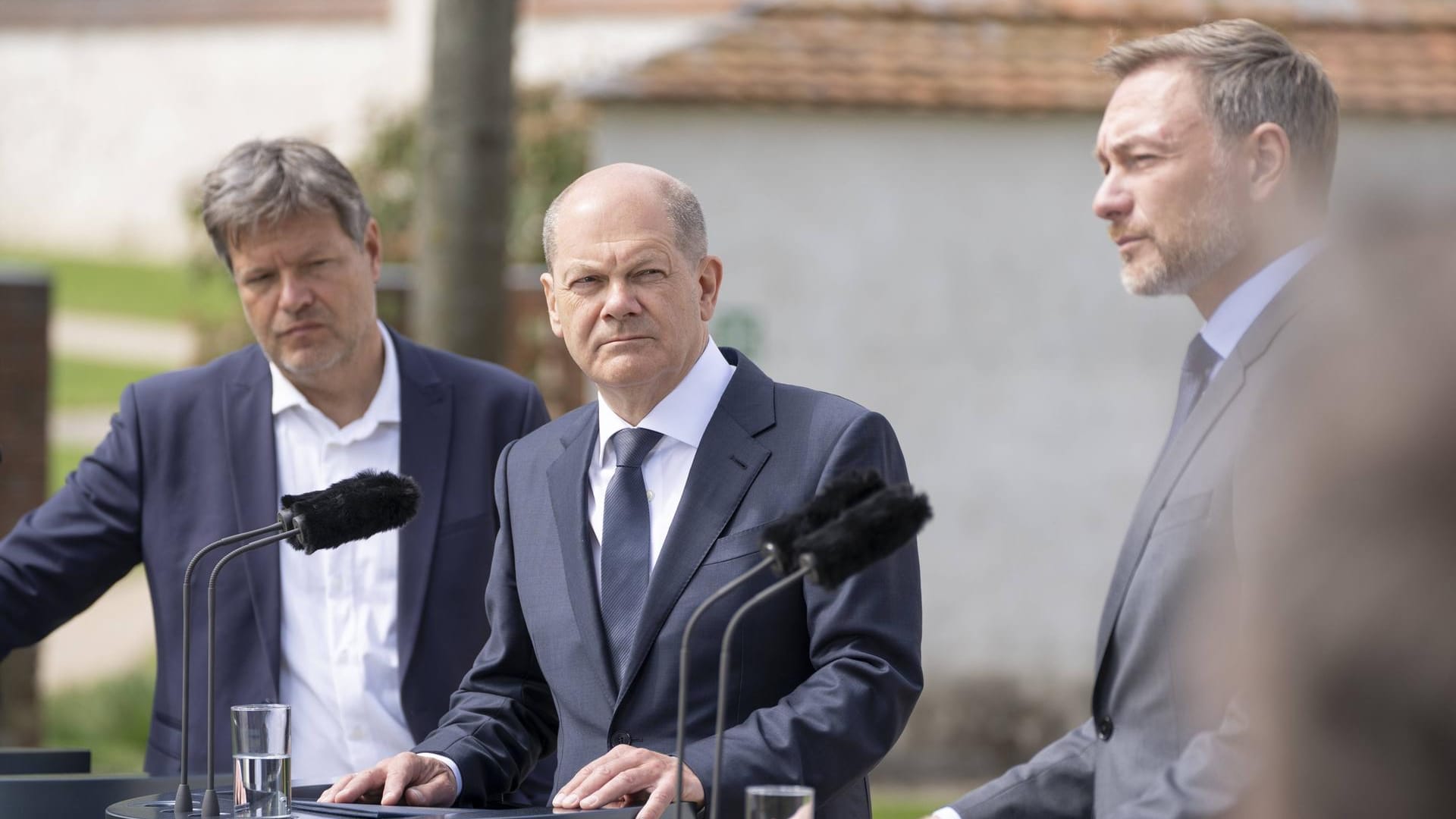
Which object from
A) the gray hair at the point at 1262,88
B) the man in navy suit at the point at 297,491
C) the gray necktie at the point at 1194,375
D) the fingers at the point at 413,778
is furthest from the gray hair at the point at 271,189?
the gray necktie at the point at 1194,375

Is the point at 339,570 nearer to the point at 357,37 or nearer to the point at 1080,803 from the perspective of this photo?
the point at 1080,803

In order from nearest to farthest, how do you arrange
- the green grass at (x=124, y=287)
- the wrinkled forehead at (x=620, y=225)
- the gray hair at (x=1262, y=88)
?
the gray hair at (x=1262, y=88) < the wrinkled forehead at (x=620, y=225) < the green grass at (x=124, y=287)

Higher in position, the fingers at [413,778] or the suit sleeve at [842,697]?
the suit sleeve at [842,697]

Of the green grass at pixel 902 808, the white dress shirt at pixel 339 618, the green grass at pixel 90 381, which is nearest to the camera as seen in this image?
the white dress shirt at pixel 339 618

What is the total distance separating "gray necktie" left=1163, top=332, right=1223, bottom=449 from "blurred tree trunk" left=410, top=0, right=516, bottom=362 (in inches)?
154

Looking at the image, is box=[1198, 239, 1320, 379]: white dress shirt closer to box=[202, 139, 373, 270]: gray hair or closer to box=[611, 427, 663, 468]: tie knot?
box=[611, 427, 663, 468]: tie knot

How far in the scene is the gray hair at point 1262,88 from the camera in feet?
9.71

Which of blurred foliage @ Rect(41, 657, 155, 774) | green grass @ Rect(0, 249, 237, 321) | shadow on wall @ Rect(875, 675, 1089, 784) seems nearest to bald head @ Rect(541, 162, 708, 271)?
shadow on wall @ Rect(875, 675, 1089, 784)

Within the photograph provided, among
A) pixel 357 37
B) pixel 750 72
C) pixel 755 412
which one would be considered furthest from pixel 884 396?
pixel 357 37

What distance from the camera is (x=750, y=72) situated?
9.38m

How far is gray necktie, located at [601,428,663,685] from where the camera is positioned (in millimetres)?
3006

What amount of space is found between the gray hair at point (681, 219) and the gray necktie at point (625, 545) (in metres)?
0.33

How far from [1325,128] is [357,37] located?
2767 cm

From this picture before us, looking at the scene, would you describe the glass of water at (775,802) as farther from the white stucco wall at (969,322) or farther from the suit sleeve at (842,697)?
the white stucco wall at (969,322)
